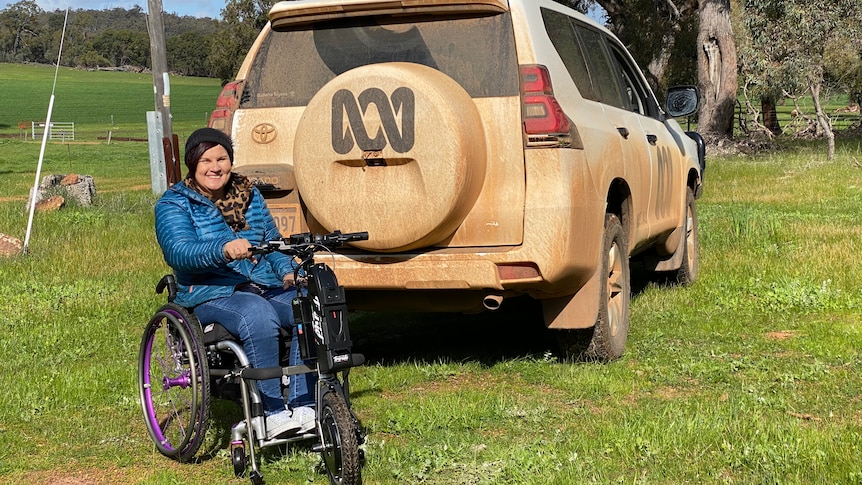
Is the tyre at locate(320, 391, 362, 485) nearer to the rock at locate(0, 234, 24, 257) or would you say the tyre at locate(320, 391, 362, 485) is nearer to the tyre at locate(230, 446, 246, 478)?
the tyre at locate(230, 446, 246, 478)

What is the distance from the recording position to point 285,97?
595cm

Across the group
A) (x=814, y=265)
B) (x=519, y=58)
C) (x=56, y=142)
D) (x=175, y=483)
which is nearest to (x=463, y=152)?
(x=519, y=58)

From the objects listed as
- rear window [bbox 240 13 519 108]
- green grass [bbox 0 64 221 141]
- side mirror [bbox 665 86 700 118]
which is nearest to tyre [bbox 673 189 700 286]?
side mirror [bbox 665 86 700 118]

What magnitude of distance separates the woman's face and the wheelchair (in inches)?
17.8

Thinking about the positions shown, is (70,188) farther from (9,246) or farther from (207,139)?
(207,139)

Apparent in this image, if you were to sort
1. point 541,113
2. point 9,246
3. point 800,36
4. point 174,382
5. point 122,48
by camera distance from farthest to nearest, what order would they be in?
point 122,48
point 800,36
point 9,246
point 541,113
point 174,382

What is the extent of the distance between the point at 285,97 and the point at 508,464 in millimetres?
2527

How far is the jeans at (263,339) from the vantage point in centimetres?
456

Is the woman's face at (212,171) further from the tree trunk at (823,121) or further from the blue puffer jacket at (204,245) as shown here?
the tree trunk at (823,121)

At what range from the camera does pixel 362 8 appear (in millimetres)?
5723

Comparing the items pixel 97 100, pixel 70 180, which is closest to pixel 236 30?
pixel 97 100

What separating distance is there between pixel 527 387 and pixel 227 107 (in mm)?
2254

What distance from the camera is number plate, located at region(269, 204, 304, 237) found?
19.0 feet

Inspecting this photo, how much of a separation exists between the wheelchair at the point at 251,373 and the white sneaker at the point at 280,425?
0.03 metres
